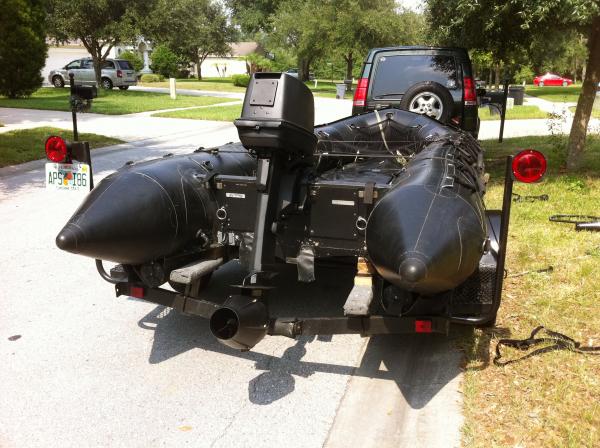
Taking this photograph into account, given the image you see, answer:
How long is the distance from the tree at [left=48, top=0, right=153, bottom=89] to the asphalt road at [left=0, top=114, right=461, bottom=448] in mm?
25831

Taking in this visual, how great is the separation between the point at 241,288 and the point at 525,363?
1.89m

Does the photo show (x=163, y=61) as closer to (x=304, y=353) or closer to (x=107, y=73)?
(x=107, y=73)

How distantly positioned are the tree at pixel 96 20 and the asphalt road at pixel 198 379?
25.8 m

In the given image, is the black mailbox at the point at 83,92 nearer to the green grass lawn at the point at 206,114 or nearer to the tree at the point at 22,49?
the green grass lawn at the point at 206,114

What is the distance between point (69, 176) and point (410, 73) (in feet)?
17.2

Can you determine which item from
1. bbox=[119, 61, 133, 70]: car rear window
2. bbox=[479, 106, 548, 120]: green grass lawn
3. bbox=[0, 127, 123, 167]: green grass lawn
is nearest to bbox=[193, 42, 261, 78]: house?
bbox=[119, 61, 133, 70]: car rear window

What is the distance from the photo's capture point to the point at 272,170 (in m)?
3.63

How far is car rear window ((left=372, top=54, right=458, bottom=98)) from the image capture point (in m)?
8.14

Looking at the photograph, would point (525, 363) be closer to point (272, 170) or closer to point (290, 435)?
point (290, 435)

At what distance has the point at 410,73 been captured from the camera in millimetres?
8203

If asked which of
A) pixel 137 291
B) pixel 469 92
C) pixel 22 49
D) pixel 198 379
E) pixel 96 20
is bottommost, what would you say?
pixel 198 379

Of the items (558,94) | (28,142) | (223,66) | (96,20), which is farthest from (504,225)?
(223,66)

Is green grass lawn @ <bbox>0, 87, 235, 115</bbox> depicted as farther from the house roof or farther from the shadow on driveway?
the house roof

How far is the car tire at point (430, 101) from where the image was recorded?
23.3ft
